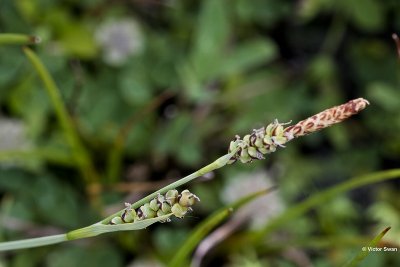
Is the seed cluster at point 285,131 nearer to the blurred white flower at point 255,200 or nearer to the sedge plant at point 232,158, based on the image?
the sedge plant at point 232,158

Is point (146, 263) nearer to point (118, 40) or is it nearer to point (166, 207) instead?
point (118, 40)

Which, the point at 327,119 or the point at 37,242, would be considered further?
the point at 37,242

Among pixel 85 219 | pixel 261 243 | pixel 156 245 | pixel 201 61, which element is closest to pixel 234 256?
pixel 261 243

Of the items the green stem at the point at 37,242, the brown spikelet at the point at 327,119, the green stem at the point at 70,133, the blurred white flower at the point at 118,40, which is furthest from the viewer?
the blurred white flower at the point at 118,40

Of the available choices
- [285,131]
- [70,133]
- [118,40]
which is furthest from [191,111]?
[285,131]

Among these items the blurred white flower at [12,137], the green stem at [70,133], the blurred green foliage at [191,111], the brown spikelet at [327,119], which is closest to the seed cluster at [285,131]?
the brown spikelet at [327,119]

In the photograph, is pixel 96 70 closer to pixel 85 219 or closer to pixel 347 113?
pixel 85 219

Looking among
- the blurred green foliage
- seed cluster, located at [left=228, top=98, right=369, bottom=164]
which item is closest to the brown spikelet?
seed cluster, located at [left=228, top=98, right=369, bottom=164]
